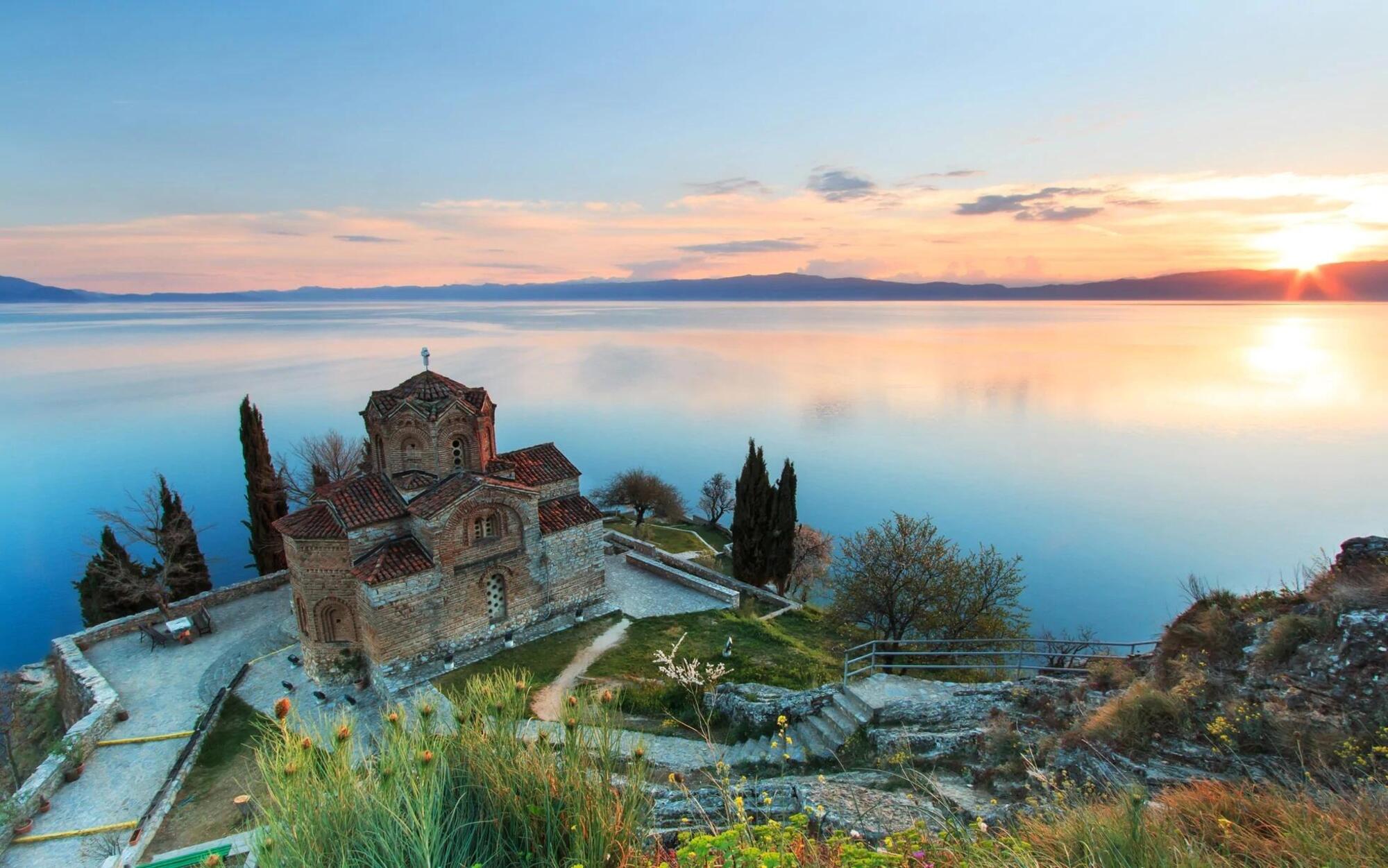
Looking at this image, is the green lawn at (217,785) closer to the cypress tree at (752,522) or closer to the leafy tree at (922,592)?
the leafy tree at (922,592)

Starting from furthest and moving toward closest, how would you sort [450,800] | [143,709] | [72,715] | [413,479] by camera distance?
1. [72,715]
2. [413,479]
3. [143,709]
4. [450,800]

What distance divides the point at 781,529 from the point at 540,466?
9.70 m

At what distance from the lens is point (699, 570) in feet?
72.1

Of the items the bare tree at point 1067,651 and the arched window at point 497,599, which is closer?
the bare tree at point 1067,651

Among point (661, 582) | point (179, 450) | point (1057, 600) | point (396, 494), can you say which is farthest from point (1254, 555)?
point (179, 450)

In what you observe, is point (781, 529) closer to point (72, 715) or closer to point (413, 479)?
point (413, 479)

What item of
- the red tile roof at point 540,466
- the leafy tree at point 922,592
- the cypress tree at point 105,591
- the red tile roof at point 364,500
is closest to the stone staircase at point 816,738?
the leafy tree at point 922,592

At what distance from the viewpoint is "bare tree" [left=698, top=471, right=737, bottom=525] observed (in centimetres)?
3822

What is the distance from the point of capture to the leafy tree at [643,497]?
3616 cm

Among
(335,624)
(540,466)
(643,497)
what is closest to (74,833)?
(335,624)

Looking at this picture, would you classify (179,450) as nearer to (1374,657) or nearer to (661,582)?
(661,582)

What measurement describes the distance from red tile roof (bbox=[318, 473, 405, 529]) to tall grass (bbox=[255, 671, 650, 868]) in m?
11.3

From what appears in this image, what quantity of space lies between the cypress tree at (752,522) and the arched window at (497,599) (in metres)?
9.47

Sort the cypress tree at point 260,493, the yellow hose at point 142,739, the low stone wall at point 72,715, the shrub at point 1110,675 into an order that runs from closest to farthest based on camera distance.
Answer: the shrub at point 1110,675
the low stone wall at point 72,715
the yellow hose at point 142,739
the cypress tree at point 260,493
